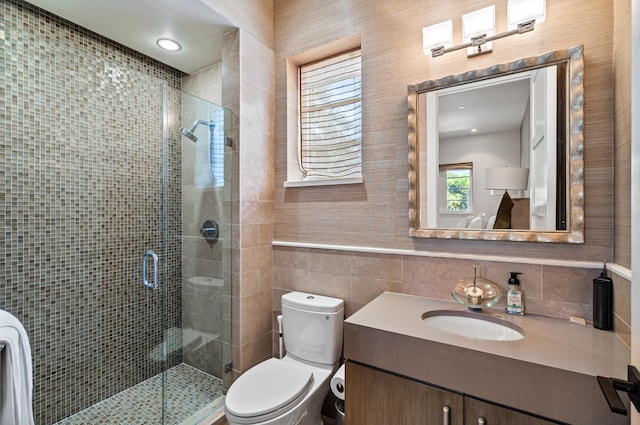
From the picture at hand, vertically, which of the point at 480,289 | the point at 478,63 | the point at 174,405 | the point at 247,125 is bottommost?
the point at 174,405

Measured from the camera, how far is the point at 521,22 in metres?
1.31

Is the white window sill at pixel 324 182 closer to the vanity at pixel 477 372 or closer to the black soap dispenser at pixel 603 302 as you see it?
the vanity at pixel 477 372

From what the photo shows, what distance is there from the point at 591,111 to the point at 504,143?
1.07 ft

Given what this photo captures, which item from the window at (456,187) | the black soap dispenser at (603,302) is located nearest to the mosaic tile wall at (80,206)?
the window at (456,187)

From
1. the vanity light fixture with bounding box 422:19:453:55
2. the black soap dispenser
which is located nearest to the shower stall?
the vanity light fixture with bounding box 422:19:453:55

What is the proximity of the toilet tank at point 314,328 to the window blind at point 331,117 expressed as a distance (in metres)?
0.85

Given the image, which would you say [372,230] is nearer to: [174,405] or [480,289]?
[480,289]

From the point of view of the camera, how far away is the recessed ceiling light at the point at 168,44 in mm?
2000

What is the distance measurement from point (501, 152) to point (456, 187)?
258 mm

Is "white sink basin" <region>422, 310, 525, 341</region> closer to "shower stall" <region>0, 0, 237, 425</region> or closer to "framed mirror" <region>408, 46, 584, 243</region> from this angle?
"framed mirror" <region>408, 46, 584, 243</region>

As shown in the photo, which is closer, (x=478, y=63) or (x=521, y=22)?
(x=521, y=22)

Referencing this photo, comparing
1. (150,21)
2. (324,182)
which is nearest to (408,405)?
(324,182)

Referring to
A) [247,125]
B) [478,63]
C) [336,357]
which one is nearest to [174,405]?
[336,357]

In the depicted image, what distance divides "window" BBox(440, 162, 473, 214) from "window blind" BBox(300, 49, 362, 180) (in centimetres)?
54
